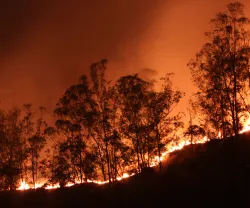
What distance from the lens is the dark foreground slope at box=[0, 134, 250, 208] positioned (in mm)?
11594

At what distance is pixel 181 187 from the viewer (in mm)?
12664

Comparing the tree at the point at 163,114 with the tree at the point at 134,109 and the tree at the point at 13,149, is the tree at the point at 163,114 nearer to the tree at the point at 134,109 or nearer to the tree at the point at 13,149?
the tree at the point at 134,109

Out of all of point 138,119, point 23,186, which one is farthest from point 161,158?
point 23,186

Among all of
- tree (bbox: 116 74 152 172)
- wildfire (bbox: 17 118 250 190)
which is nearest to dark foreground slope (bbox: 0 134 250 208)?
wildfire (bbox: 17 118 250 190)

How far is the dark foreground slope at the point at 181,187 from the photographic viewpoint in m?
11.6

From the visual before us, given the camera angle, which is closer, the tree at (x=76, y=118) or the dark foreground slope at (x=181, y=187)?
→ the dark foreground slope at (x=181, y=187)

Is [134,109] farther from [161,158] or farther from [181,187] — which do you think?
[181,187]

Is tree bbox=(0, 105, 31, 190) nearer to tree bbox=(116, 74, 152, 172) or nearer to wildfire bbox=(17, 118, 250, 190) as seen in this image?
wildfire bbox=(17, 118, 250, 190)

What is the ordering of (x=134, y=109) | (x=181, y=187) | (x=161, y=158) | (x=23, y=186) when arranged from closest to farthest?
1. (x=181, y=187)
2. (x=134, y=109)
3. (x=161, y=158)
4. (x=23, y=186)

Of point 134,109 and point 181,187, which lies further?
point 134,109

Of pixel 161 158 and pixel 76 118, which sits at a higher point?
pixel 76 118

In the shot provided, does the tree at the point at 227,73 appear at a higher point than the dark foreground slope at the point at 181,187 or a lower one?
higher

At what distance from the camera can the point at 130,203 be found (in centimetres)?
1310

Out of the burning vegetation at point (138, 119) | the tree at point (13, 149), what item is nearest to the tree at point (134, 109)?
the burning vegetation at point (138, 119)
